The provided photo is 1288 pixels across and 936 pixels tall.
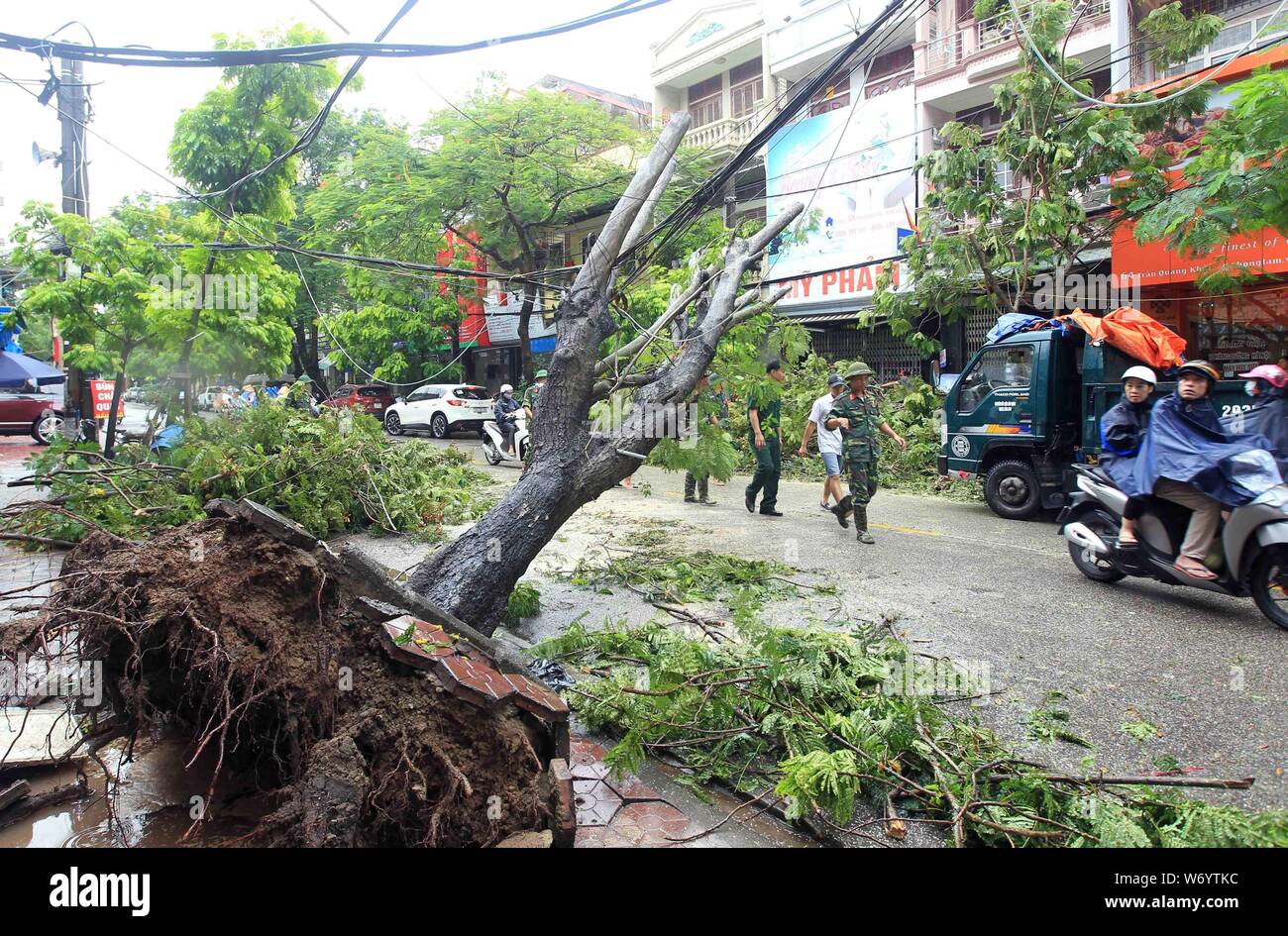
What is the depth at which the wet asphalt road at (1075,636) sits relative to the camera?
12.7 feet

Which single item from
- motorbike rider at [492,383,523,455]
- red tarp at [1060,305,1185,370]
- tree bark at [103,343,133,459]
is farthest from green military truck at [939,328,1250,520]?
tree bark at [103,343,133,459]

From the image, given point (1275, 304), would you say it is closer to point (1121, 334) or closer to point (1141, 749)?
point (1121, 334)

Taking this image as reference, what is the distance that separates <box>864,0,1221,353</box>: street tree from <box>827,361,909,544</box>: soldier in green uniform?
4.44 meters

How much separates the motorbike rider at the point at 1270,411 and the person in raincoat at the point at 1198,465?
436mm

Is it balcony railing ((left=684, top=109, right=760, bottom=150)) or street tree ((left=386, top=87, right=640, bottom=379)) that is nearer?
street tree ((left=386, top=87, right=640, bottom=379))

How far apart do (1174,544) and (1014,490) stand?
14.0ft

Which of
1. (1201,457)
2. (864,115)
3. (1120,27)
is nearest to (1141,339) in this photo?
(1201,457)

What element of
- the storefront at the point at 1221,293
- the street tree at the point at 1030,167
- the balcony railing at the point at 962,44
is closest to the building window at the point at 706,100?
the balcony railing at the point at 962,44

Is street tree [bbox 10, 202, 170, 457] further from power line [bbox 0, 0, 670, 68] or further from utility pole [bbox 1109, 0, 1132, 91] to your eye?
utility pole [bbox 1109, 0, 1132, 91]

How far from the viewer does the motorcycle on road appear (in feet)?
17.4

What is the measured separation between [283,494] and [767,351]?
18.5 feet

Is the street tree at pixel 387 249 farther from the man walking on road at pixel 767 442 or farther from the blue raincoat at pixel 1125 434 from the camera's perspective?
the blue raincoat at pixel 1125 434

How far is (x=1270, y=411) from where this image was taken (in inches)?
253
